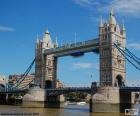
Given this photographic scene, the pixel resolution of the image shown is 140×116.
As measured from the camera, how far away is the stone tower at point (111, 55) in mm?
77688

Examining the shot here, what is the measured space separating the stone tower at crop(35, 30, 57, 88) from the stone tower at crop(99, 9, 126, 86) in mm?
20433

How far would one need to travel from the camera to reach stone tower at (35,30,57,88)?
97.6 metres

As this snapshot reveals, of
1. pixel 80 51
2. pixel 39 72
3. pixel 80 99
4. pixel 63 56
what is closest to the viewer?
pixel 80 51

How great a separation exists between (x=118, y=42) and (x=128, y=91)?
12.4 m

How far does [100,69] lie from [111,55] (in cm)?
433

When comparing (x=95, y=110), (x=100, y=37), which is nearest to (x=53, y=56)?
(x=100, y=37)

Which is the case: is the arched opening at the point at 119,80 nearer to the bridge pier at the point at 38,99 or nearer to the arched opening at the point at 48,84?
the bridge pier at the point at 38,99

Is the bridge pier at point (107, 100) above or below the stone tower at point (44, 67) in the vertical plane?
Result: below

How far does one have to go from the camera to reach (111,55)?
255 ft

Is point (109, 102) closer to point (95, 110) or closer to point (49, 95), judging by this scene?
point (95, 110)

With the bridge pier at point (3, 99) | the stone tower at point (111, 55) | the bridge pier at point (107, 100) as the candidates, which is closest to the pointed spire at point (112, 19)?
the stone tower at point (111, 55)

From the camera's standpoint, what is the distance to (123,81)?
7950 centimetres

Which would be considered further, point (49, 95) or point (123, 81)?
point (49, 95)

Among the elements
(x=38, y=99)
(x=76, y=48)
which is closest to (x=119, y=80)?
(x=76, y=48)
